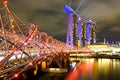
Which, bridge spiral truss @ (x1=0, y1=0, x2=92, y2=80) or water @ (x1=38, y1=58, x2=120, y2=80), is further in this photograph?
water @ (x1=38, y1=58, x2=120, y2=80)

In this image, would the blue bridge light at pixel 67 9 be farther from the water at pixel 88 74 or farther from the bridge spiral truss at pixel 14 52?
the bridge spiral truss at pixel 14 52

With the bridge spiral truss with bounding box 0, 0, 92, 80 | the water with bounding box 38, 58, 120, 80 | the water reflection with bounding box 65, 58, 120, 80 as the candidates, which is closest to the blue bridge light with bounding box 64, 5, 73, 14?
the water reflection with bounding box 65, 58, 120, 80

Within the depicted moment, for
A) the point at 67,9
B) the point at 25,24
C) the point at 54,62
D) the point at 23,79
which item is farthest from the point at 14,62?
the point at 67,9

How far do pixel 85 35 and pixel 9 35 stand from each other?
453ft

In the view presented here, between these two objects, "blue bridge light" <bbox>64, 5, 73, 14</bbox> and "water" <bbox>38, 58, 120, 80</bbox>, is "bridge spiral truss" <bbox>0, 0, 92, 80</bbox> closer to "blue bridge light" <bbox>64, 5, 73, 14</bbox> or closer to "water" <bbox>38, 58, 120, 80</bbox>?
"water" <bbox>38, 58, 120, 80</bbox>

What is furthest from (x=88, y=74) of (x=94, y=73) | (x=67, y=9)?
(x=67, y=9)

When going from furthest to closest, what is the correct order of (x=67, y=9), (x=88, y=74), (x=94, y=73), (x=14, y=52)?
1. (x=67, y=9)
2. (x=94, y=73)
3. (x=88, y=74)
4. (x=14, y=52)

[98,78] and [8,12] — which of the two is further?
[98,78]

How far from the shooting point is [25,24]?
31.9 metres

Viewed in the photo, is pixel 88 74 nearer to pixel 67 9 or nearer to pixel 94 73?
pixel 94 73

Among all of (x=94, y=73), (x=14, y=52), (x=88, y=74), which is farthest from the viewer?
(x=94, y=73)

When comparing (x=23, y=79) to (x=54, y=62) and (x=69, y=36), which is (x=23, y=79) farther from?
(x=69, y=36)

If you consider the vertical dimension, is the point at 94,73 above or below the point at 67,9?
below

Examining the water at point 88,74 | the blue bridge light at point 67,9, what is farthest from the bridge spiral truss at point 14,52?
the blue bridge light at point 67,9
